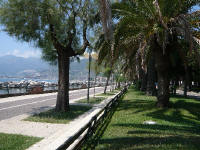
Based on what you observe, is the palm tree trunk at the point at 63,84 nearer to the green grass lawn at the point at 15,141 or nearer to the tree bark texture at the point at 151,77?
the green grass lawn at the point at 15,141

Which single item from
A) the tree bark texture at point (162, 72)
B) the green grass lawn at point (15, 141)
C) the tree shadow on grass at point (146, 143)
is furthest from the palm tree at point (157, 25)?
the green grass lawn at point (15, 141)

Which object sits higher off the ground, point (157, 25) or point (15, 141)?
point (157, 25)

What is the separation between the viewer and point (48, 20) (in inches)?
416

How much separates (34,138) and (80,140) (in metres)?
1.85

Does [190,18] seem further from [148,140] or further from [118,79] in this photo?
[118,79]

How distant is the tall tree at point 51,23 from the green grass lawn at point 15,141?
15.8 feet

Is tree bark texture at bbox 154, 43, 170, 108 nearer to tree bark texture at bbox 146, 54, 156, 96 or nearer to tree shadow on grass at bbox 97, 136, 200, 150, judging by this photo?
tree shadow on grass at bbox 97, 136, 200, 150

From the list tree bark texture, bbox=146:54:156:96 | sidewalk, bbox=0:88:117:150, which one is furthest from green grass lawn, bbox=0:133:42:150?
tree bark texture, bbox=146:54:156:96

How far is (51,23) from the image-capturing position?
10.6 m

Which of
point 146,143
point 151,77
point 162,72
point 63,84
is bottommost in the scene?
point 146,143

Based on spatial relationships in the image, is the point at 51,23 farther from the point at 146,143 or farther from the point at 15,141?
the point at 146,143

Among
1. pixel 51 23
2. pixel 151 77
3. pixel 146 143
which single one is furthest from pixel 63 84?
pixel 151 77

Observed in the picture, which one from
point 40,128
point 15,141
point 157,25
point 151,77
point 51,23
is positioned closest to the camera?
point 15,141

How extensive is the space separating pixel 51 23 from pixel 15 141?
6664 millimetres
